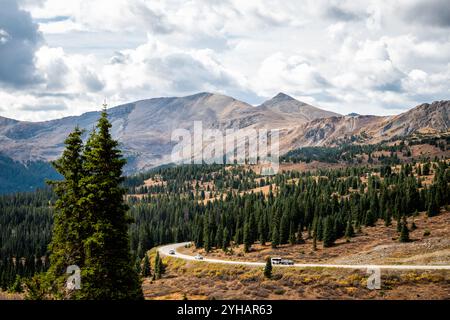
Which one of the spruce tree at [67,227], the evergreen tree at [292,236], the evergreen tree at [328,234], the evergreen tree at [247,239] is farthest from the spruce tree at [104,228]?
the evergreen tree at [292,236]

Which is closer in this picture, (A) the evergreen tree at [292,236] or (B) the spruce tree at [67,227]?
(B) the spruce tree at [67,227]

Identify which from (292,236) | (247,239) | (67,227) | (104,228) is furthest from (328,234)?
(67,227)

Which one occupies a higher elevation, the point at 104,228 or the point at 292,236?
the point at 104,228

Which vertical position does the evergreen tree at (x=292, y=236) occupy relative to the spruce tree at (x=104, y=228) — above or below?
below

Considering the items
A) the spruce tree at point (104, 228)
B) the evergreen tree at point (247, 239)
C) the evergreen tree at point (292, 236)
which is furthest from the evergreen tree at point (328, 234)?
the spruce tree at point (104, 228)

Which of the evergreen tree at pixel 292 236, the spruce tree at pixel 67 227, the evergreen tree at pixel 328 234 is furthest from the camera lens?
the evergreen tree at pixel 292 236

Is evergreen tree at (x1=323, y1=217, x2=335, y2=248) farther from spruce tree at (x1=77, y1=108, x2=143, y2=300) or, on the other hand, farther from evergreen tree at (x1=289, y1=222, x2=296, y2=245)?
spruce tree at (x1=77, y1=108, x2=143, y2=300)

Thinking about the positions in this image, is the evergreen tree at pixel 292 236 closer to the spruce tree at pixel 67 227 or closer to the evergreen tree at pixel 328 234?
the evergreen tree at pixel 328 234

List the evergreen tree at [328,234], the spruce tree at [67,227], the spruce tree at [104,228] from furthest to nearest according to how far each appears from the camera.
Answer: the evergreen tree at [328,234] → the spruce tree at [67,227] → the spruce tree at [104,228]

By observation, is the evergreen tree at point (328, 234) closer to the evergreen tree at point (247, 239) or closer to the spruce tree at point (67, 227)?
the evergreen tree at point (247, 239)

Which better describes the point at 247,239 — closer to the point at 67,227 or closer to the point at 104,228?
the point at 67,227

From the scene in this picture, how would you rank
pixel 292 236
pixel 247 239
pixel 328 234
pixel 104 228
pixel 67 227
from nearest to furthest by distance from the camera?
pixel 104 228
pixel 67 227
pixel 328 234
pixel 247 239
pixel 292 236

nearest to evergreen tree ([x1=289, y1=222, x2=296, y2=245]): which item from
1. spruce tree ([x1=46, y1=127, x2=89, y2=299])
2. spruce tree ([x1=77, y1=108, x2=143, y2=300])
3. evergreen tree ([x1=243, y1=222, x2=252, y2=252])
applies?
evergreen tree ([x1=243, y1=222, x2=252, y2=252])
